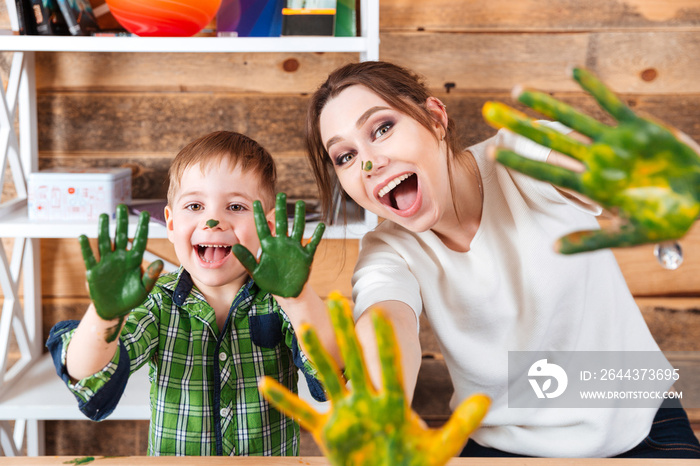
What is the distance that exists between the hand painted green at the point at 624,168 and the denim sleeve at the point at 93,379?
637 millimetres

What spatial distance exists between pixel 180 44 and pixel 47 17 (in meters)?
0.29

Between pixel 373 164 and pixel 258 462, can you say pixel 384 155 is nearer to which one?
pixel 373 164

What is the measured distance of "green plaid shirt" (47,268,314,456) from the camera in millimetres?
934

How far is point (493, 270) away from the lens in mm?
1022

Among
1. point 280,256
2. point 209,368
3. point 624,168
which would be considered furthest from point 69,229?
point 624,168

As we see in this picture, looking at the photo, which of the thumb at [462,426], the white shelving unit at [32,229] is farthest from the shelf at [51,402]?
the thumb at [462,426]

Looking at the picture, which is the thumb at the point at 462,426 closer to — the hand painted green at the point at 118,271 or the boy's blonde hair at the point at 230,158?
the hand painted green at the point at 118,271

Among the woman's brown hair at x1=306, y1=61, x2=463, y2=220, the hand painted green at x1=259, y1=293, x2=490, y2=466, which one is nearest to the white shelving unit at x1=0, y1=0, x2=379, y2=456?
the woman's brown hair at x1=306, y1=61, x2=463, y2=220

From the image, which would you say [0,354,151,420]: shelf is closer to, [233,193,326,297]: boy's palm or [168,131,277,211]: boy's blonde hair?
[168,131,277,211]: boy's blonde hair

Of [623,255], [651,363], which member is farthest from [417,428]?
[623,255]

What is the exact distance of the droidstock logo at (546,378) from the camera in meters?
1.06

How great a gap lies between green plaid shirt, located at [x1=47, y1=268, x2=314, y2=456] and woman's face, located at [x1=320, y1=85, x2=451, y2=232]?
24 centimetres

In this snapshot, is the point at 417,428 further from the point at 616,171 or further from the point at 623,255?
the point at 623,255

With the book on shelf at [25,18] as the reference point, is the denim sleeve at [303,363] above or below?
below
